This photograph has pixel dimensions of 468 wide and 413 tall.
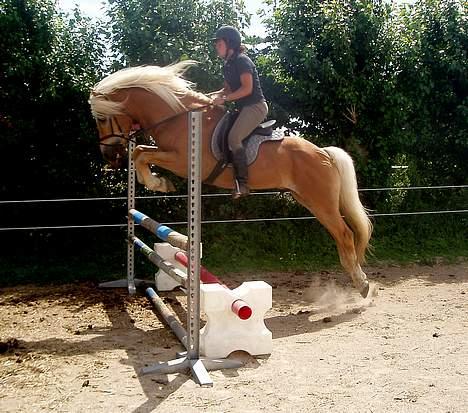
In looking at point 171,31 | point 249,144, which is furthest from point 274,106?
point 249,144

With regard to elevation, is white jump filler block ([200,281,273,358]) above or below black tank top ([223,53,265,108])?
below

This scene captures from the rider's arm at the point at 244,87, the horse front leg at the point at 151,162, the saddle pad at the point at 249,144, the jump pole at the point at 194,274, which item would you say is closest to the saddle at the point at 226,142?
the saddle pad at the point at 249,144

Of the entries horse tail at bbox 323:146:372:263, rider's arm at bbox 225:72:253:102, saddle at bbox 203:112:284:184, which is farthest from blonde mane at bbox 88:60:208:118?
horse tail at bbox 323:146:372:263

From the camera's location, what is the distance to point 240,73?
474cm

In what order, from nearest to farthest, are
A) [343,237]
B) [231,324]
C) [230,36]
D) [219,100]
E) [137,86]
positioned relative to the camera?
[231,324]
[230,36]
[219,100]
[137,86]
[343,237]

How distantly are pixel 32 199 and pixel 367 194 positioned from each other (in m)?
4.45

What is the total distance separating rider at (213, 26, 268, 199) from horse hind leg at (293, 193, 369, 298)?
870mm

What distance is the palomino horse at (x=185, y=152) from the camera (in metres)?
4.93

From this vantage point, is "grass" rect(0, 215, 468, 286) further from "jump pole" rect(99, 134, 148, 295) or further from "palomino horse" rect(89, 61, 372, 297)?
"palomino horse" rect(89, 61, 372, 297)

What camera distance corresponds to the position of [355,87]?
7.49 meters

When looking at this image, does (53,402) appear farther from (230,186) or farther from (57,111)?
(57,111)

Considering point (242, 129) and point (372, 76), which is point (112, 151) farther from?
point (372, 76)

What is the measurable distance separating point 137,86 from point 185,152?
0.71 m

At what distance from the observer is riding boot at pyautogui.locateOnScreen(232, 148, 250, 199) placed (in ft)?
16.3
